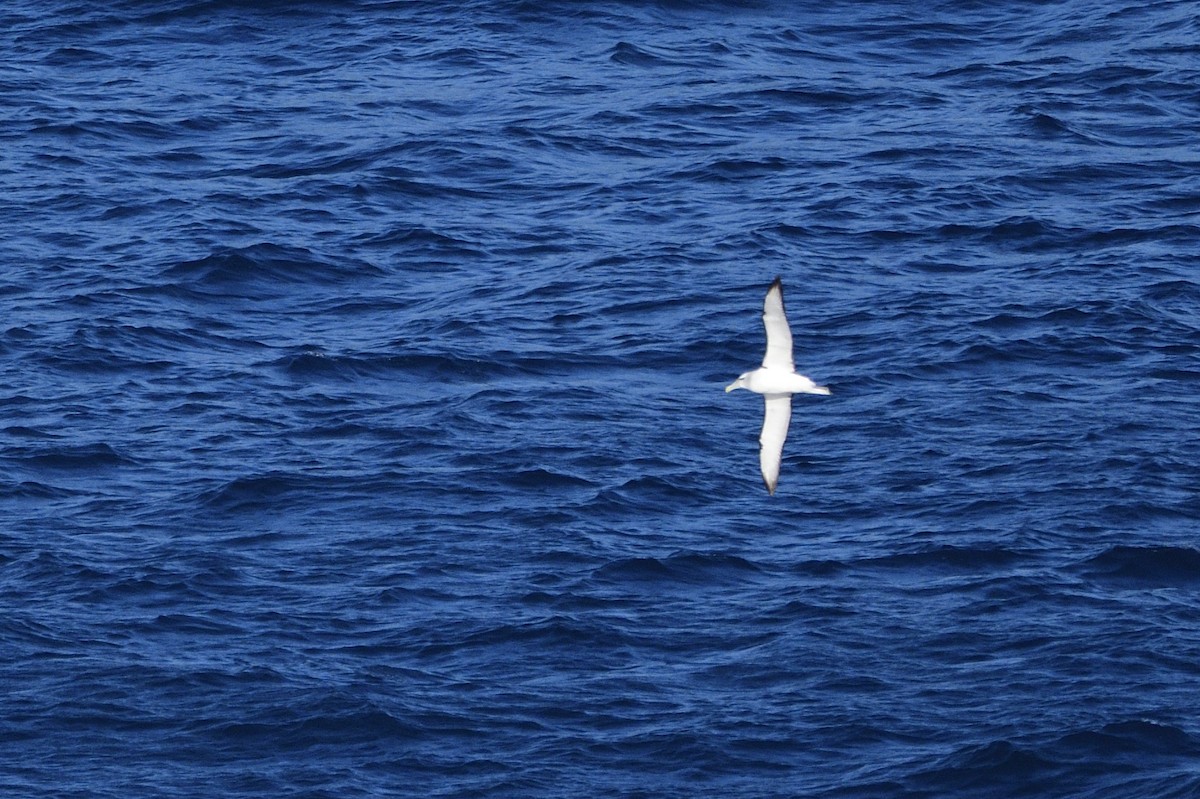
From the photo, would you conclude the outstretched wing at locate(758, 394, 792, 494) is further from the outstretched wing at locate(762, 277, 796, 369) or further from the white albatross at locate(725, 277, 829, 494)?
the outstretched wing at locate(762, 277, 796, 369)

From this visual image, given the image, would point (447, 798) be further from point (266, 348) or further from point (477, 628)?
point (266, 348)

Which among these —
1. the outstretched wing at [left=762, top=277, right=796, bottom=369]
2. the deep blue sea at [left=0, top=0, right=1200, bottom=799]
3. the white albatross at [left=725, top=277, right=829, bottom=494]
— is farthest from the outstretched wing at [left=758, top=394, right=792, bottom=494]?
the deep blue sea at [left=0, top=0, right=1200, bottom=799]

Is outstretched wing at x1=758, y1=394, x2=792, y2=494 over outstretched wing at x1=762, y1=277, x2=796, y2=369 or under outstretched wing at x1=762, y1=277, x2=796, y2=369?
under

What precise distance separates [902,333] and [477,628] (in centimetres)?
1143

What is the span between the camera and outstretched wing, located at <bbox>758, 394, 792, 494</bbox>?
89.0 feet

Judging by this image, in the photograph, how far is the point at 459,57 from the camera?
2147 inches

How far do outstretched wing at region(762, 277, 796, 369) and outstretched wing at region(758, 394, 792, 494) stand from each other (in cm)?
52

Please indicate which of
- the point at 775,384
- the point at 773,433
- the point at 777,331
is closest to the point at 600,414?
the point at 773,433

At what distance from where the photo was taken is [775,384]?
2678 centimetres

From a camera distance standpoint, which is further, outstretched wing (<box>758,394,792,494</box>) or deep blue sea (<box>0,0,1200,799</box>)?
deep blue sea (<box>0,0,1200,799</box>)

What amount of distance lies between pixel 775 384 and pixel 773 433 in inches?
35.9

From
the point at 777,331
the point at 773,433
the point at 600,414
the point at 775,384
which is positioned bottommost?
the point at 600,414

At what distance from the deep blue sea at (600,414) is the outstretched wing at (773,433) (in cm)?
591

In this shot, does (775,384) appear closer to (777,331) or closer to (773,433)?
(773,433)
